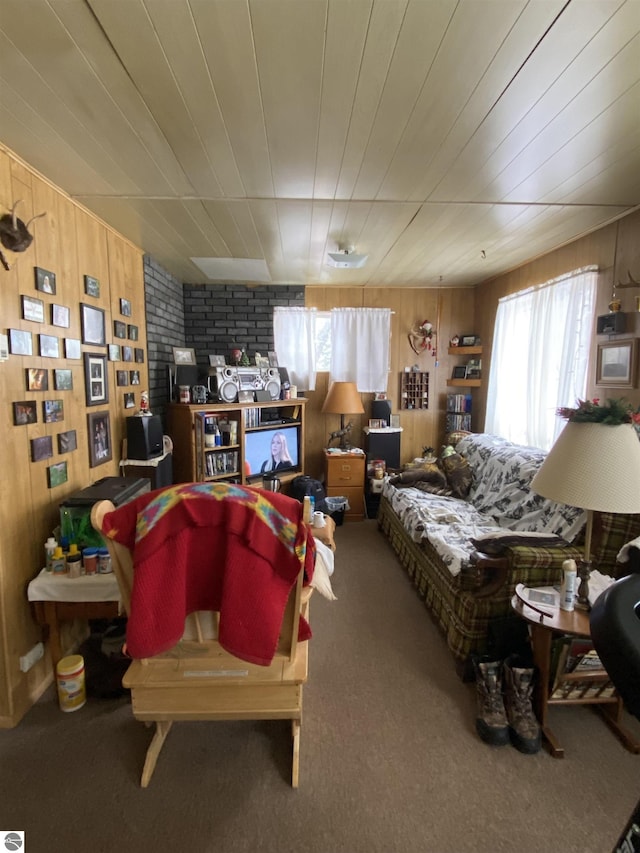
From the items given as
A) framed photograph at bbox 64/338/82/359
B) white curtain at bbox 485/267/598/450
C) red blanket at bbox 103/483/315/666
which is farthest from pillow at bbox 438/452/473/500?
framed photograph at bbox 64/338/82/359

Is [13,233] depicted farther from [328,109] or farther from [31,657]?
[31,657]

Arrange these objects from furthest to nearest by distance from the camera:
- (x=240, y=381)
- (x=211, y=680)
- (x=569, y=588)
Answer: (x=240, y=381) < (x=569, y=588) < (x=211, y=680)

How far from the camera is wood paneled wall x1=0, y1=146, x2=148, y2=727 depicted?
1634 millimetres

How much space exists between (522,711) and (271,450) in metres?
2.76

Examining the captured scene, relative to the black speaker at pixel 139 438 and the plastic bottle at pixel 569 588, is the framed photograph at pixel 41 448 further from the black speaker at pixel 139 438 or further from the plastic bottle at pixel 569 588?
the plastic bottle at pixel 569 588

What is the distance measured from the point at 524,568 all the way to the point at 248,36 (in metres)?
2.18

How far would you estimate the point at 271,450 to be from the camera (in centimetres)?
387

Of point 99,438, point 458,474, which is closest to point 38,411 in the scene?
point 99,438

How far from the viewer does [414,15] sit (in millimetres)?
1062

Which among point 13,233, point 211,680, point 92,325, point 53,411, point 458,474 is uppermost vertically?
point 13,233

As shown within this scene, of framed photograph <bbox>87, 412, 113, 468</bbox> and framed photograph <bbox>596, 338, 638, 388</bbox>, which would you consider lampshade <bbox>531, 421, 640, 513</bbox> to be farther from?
framed photograph <bbox>87, 412, 113, 468</bbox>

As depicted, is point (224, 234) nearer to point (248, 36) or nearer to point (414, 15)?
point (248, 36)

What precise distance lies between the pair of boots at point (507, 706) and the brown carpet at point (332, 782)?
50 mm

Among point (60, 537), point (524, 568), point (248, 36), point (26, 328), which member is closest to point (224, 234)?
point (26, 328)
